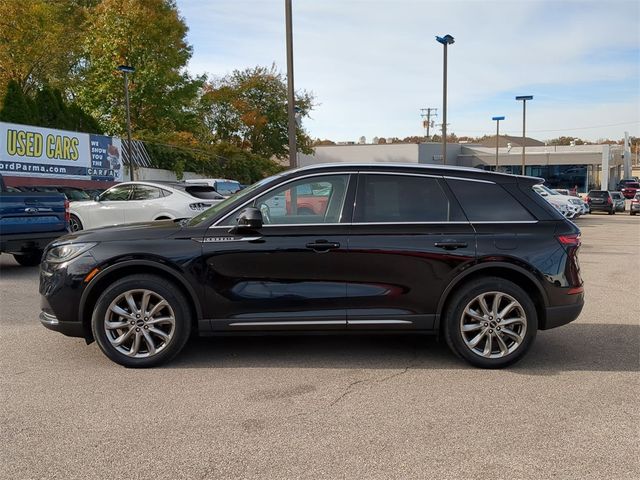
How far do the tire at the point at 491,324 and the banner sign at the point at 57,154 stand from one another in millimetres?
17579

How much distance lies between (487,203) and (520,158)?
2331 inches

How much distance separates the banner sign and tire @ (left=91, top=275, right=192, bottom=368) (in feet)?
52.1

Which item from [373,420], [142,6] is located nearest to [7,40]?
[142,6]

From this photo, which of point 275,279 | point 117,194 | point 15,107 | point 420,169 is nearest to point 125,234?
point 275,279

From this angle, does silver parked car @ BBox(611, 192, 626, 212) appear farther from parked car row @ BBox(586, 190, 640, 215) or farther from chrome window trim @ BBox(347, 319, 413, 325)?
chrome window trim @ BBox(347, 319, 413, 325)

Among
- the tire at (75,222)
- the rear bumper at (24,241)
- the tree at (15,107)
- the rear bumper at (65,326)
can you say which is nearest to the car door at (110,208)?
the tire at (75,222)

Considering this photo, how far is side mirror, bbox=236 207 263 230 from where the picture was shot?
4793 mm

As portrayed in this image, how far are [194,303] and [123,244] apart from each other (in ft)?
2.56

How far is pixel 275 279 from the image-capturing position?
490 centimetres

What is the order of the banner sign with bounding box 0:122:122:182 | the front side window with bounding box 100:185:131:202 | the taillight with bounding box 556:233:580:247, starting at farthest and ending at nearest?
the banner sign with bounding box 0:122:122:182
the front side window with bounding box 100:185:131:202
the taillight with bounding box 556:233:580:247

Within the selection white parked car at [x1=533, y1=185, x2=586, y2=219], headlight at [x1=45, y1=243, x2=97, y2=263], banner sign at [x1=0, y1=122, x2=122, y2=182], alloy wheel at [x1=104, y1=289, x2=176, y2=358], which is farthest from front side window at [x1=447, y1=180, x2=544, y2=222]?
white parked car at [x1=533, y1=185, x2=586, y2=219]

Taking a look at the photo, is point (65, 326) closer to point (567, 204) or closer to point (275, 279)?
point (275, 279)

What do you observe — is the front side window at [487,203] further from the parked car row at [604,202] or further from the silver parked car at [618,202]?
the silver parked car at [618,202]

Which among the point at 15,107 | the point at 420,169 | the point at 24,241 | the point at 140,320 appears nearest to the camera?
the point at 140,320
